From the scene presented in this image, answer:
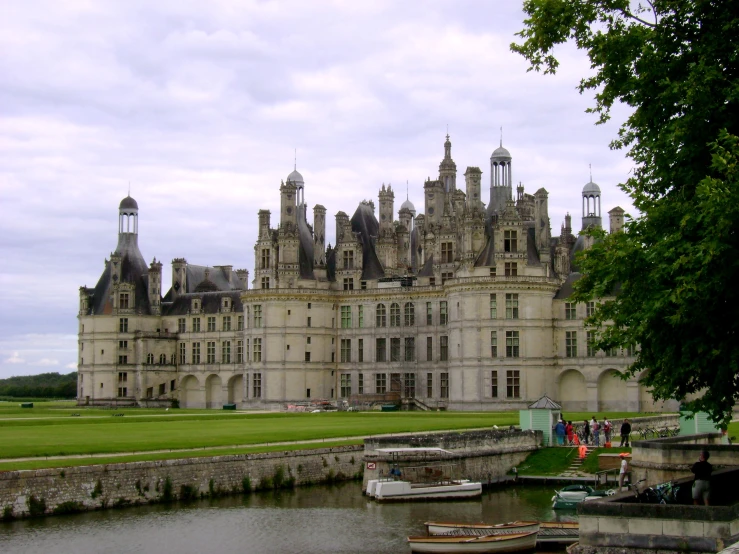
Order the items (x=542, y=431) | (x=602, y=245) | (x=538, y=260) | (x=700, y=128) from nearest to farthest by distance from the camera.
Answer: (x=700, y=128) → (x=602, y=245) → (x=542, y=431) → (x=538, y=260)

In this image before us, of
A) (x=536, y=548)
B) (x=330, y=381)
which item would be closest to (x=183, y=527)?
(x=536, y=548)

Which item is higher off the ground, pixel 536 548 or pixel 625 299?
pixel 625 299

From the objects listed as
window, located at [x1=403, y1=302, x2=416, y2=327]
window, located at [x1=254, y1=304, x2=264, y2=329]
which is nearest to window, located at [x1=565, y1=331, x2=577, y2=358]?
window, located at [x1=403, y1=302, x2=416, y2=327]

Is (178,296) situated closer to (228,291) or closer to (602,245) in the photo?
(228,291)

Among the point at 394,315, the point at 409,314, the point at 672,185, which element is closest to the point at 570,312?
the point at 409,314

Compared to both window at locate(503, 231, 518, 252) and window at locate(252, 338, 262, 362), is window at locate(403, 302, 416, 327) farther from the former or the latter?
window at locate(252, 338, 262, 362)

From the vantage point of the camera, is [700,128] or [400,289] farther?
[400,289]

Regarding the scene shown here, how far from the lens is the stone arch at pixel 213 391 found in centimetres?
9081

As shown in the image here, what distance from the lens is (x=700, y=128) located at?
23578 mm

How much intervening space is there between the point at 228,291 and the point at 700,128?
72.4 m

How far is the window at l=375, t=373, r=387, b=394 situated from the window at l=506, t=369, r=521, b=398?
11.7 meters

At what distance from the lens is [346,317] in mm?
82375

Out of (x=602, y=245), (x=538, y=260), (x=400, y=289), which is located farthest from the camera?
(x=400, y=289)

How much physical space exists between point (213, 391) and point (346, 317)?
16108 mm
